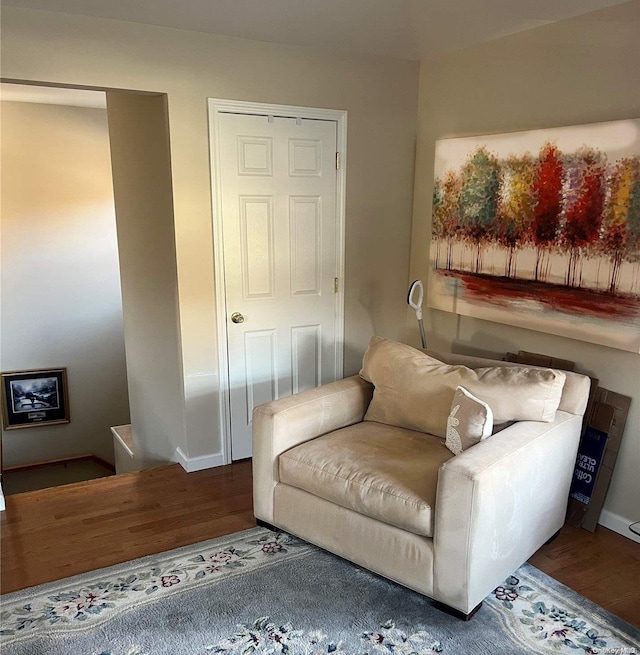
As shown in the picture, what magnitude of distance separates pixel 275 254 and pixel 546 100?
5.33ft

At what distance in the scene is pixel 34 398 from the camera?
5664 millimetres

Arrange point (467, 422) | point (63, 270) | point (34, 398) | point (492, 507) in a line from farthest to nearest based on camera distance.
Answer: point (34, 398)
point (63, 270)
point (467, 422)
point (492, 507)

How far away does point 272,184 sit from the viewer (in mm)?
3285

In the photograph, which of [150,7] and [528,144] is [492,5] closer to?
[528,144]

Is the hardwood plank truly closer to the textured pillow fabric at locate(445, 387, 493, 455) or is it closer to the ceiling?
the textured pillow fabric at locate(445, 387, 493, 455)

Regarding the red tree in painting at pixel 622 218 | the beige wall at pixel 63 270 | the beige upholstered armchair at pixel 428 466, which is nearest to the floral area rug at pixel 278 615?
the beige upholstered armchair at pixel 428 466

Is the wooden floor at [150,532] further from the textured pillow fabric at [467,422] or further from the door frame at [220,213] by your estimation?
the textured pillow fabric at [467,422]

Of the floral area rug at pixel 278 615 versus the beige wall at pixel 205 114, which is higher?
the beige wall at pixel 205 114

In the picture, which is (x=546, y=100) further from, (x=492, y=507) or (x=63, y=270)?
(x=63, y=270)

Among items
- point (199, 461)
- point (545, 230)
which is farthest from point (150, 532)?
point (545, 230)

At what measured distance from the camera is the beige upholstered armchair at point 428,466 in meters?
2.03

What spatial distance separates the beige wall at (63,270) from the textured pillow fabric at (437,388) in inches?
147

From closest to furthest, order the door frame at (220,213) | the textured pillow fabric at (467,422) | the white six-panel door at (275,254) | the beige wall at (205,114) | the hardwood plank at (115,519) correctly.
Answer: the textured pillow fabric at (467,422)
the hardwood plank at (115,519)
the beige wall at (205,114)
the door frame at (220,213)
the white six-panel door at (275,254)

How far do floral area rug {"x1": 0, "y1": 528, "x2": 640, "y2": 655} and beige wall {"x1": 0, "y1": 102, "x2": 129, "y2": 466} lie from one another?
3746mm
